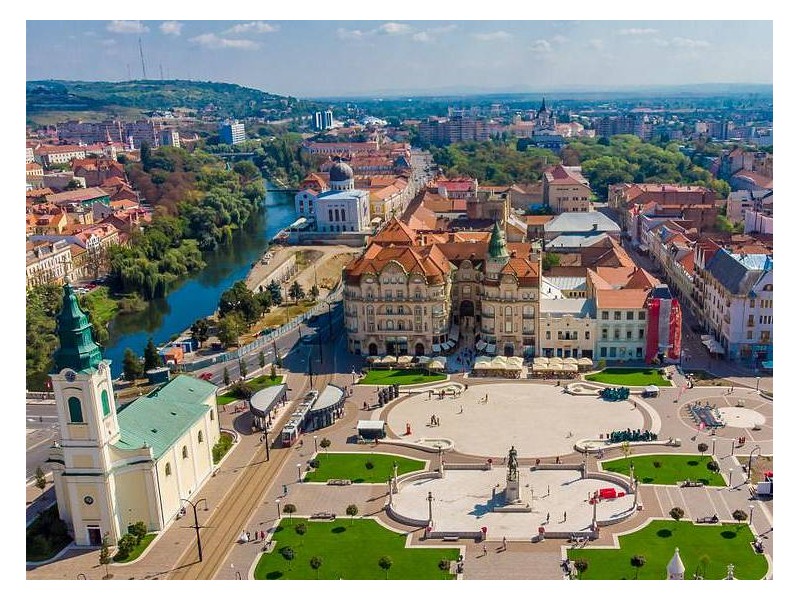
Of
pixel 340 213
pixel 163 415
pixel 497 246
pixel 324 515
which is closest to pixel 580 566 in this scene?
pixel 324 515

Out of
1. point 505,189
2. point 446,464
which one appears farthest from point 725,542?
point 505,189

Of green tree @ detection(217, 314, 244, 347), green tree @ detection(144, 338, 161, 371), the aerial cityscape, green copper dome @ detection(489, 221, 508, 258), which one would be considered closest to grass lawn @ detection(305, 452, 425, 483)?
the aerial cityscape

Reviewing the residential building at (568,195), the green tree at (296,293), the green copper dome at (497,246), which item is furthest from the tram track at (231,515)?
the residential building at (568,195)

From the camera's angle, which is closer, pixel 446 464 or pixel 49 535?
pixel 49 535

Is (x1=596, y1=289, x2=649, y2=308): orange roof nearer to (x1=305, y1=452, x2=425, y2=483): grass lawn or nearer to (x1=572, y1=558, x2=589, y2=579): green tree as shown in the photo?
(x1=305, y1=452, x2=425, y2=483): grass lawn

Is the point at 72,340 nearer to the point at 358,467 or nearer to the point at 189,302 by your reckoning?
the point at 358,467

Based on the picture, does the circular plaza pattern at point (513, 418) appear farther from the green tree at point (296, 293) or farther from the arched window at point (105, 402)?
the green tree at point (296, 293)

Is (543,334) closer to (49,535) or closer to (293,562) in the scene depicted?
(293,562)
